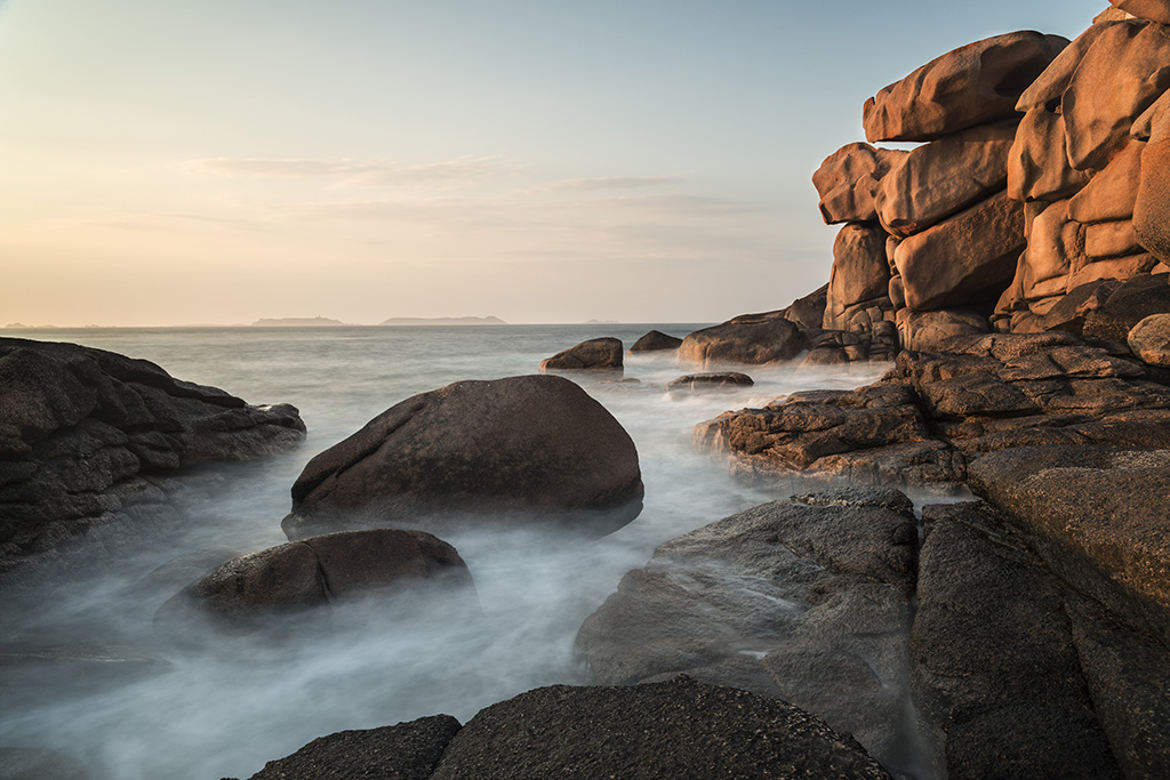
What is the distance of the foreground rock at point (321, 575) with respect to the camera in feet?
12.1

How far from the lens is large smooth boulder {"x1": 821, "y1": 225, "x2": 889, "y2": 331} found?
21891mm

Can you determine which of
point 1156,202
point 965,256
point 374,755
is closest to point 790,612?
point 374,755

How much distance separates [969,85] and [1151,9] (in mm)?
5145

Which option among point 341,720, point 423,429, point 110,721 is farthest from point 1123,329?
point 110,721

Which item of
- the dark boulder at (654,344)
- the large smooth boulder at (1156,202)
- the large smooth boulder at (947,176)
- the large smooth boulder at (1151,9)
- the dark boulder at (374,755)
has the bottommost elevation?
the dark boulder at (374,755)

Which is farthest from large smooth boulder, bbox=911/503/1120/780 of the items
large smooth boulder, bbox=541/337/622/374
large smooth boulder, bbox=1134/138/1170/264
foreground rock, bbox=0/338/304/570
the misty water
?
large smooth boulder, bbox=541/337/622/374

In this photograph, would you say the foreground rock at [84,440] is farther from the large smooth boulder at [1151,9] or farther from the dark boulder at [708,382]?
the large smooth boulder at [1151,9]

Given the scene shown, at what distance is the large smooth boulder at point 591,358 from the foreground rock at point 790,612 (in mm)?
17644

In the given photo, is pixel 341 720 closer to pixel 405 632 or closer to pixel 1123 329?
pixel 405 632

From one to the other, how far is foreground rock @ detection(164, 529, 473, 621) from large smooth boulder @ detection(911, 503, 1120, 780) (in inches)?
107

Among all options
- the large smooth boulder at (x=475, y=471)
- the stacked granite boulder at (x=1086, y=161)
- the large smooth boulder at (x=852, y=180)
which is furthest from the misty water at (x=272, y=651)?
the large smooth boulder at (x=852, y=180)

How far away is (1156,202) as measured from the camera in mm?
7441

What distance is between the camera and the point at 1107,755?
1.98 m

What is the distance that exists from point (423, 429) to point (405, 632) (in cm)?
222
